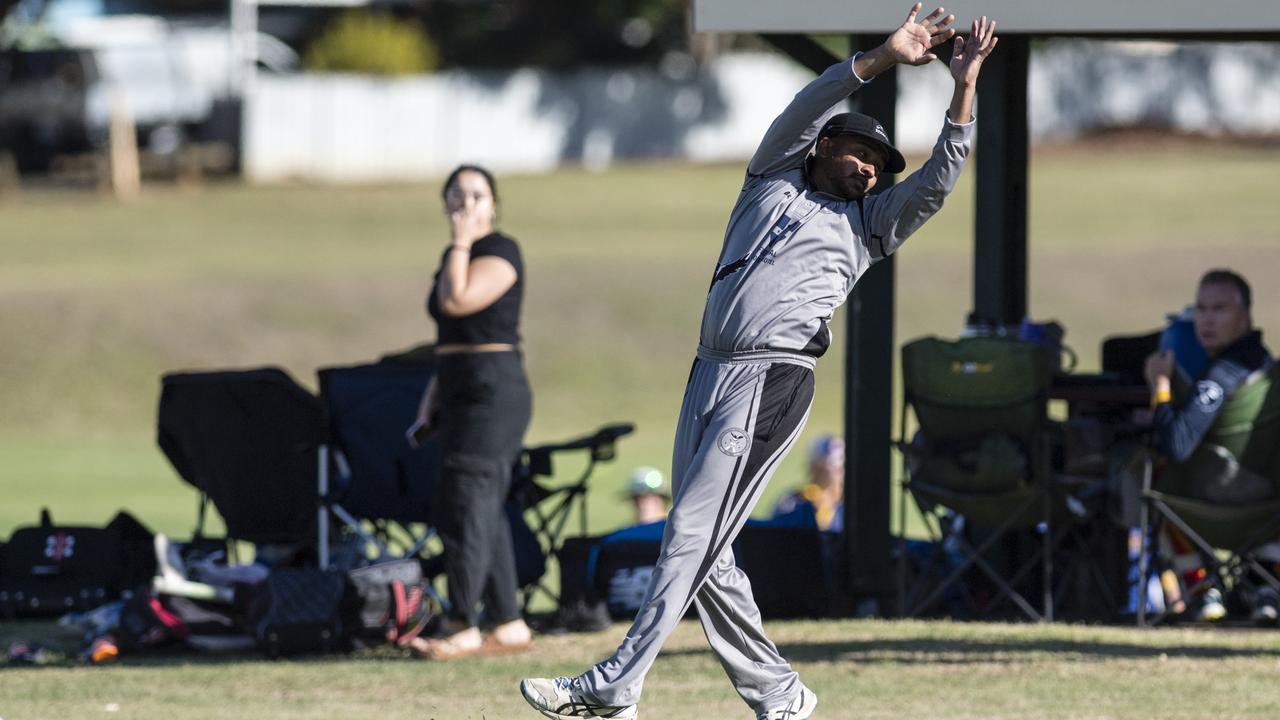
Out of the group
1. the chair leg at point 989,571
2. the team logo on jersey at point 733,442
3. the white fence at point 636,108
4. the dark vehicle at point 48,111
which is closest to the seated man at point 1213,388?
the chair leg at point 989,571

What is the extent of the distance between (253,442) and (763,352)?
3501 millimetres

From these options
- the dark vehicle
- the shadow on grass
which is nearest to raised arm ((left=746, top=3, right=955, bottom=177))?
the shadow on grass

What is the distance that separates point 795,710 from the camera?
550 centimetres

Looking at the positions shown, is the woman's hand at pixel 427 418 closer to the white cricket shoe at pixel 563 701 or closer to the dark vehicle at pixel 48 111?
the white cricket shoe at pixel 563 701

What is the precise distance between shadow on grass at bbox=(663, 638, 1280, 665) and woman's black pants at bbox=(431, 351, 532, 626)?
78 centimetres

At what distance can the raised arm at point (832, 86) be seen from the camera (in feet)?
17.3

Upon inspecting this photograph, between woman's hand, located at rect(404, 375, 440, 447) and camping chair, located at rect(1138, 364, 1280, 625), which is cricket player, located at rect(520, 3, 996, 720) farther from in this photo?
camping chair, located at rect(1138, 364, 1280, 625)

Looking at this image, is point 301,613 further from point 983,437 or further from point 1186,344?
point 1186,344

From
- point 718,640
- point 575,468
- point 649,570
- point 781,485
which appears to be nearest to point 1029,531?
point 649,570

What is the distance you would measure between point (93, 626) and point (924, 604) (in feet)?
10.6

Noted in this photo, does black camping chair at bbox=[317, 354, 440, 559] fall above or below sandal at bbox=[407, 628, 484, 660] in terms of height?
above

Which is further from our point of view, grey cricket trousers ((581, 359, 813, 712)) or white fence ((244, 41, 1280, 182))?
white fence ((244, 41, 1280, 182))

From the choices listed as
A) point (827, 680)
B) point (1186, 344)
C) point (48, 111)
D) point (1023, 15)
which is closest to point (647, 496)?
point (1186, 344)

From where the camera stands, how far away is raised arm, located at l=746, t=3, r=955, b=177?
208 inches
